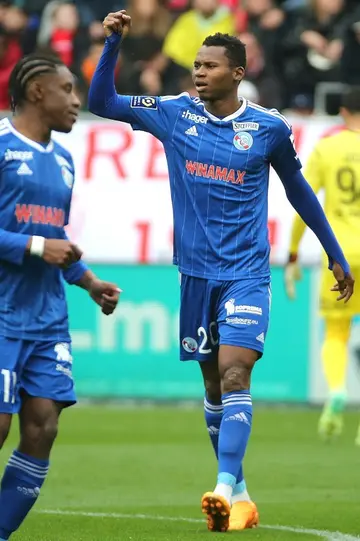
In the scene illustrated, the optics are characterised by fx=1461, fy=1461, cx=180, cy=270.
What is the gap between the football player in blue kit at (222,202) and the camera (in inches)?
289

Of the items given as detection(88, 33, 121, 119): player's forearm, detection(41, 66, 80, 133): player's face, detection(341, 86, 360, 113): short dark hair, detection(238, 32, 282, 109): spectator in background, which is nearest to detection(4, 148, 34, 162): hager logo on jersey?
detection(41, 66, 80, 133): player's face

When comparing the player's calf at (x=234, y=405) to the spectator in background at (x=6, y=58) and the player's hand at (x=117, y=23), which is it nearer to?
the player's hand at (x=117, y=23)

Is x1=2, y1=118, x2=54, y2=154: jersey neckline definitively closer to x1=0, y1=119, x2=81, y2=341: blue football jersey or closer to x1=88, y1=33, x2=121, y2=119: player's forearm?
x1=0, y1=119, x2=81, y2=341: blue football jersey

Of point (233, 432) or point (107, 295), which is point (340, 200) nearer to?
point (233, 432)

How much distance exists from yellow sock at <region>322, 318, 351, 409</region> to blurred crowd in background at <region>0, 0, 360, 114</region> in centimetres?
546

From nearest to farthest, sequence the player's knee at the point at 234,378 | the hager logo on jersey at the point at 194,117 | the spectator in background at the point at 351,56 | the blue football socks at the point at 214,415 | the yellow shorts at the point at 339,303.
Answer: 1. the player's knee at the point at 234,378
2. the hager logo on jersey at the point at 194,117
3. the blue football socks at the point at 214,415
4. the yellow shorts at the point at 339,303
5. the spectator in background at the point at 351,56

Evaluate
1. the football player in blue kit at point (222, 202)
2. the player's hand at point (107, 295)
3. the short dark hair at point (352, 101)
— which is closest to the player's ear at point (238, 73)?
the football player in blue kit at point (222, 202)

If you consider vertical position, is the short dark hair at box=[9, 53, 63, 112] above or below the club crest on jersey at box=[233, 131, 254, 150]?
above

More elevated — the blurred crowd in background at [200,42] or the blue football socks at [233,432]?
the blurred crowd in background at [200,42]

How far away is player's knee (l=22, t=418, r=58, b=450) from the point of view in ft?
21.1

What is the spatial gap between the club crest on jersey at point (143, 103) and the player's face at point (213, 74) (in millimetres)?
289

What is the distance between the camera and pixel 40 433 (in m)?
6.44

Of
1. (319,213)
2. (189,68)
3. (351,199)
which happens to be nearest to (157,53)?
(189,68)

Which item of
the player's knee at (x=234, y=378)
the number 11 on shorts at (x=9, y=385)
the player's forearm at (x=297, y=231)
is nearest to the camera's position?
the number 11 on shorts at (x=9, y=385)
